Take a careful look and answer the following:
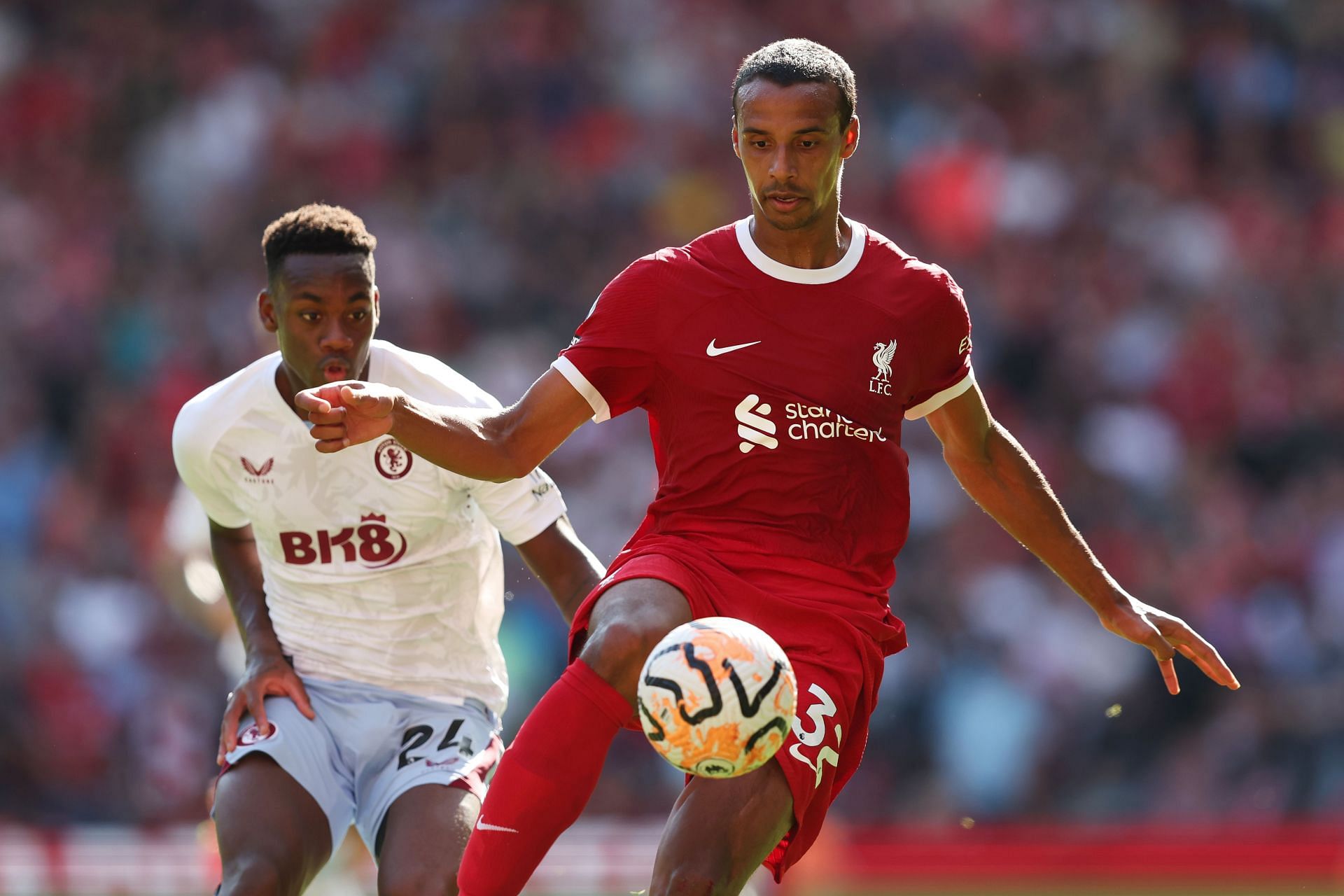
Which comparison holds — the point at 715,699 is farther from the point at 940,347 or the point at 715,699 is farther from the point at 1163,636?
the point at 1163,636

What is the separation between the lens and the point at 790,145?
497 centimetres

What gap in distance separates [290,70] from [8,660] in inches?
229

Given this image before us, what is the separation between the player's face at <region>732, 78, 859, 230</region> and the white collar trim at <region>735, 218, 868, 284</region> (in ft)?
0.38

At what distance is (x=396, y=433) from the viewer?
4773mm

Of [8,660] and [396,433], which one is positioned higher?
[396,433]

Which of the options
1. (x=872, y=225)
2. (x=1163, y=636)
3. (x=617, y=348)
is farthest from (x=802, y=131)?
(x=872, y=225)

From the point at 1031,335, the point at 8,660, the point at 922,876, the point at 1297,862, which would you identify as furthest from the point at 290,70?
the point at 1297,862

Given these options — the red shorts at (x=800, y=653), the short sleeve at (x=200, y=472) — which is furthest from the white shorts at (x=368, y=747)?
the red shorts at (x=800, y=653)

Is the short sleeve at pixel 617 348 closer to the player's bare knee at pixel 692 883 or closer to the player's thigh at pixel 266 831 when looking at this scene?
the player's bare knee at pixel 692 883

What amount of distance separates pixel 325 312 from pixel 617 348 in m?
1.10

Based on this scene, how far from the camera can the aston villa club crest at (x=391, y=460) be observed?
19.5ft

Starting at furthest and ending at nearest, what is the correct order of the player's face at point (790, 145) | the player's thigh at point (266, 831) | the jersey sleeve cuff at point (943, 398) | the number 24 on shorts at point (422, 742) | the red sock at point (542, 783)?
the number 24 on shorts at point (422, 742)
the jersey sleeve cuff at point (943, 398)
the player's thigh at point (266, 831)
the player's face at point (790, 145)
the red sock at point (542, 783)

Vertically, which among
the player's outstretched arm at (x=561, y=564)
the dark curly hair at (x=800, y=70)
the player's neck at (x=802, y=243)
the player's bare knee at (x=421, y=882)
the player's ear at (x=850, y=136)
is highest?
the dark curly hair at (x=800, y=70)

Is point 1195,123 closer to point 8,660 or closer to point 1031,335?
point 1031,335
